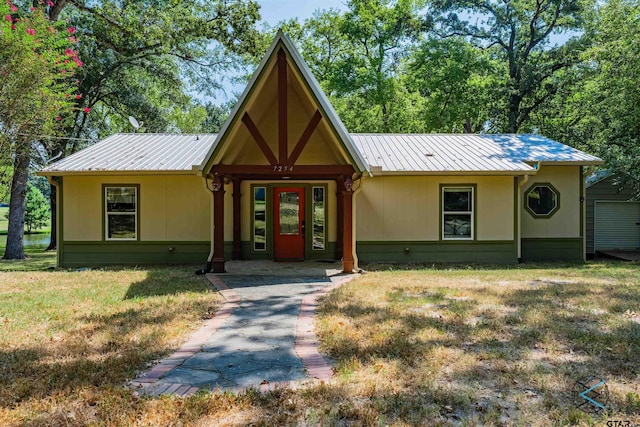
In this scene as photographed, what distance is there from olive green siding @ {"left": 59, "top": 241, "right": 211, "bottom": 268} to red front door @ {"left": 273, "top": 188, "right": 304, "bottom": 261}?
2.02 metres

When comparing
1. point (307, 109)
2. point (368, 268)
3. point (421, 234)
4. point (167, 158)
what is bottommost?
point (368, 268)

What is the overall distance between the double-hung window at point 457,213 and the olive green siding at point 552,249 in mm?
2005

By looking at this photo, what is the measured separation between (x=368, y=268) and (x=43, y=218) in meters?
42.1

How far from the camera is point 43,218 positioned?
41.4 m

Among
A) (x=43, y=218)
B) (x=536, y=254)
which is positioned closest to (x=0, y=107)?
(x=536, y=254)

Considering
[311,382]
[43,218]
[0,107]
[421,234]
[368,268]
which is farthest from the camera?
[43,218]

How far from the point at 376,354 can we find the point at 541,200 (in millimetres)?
10550

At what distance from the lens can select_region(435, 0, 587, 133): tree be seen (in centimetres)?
2041

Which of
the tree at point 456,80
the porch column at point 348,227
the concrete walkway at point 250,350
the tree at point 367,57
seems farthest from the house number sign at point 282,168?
the tree at point 456,80

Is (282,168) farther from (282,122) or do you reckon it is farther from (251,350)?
(251,350)

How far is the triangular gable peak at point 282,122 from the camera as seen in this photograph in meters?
8.26

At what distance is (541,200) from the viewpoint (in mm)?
12477

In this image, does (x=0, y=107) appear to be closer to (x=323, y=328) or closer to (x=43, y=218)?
(x=323, y=328)

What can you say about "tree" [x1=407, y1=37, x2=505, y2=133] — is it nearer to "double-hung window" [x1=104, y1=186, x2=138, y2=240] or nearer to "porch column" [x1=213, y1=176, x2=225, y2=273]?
"porch column" [x1=213, y1=176, x2=225, y2=273]
